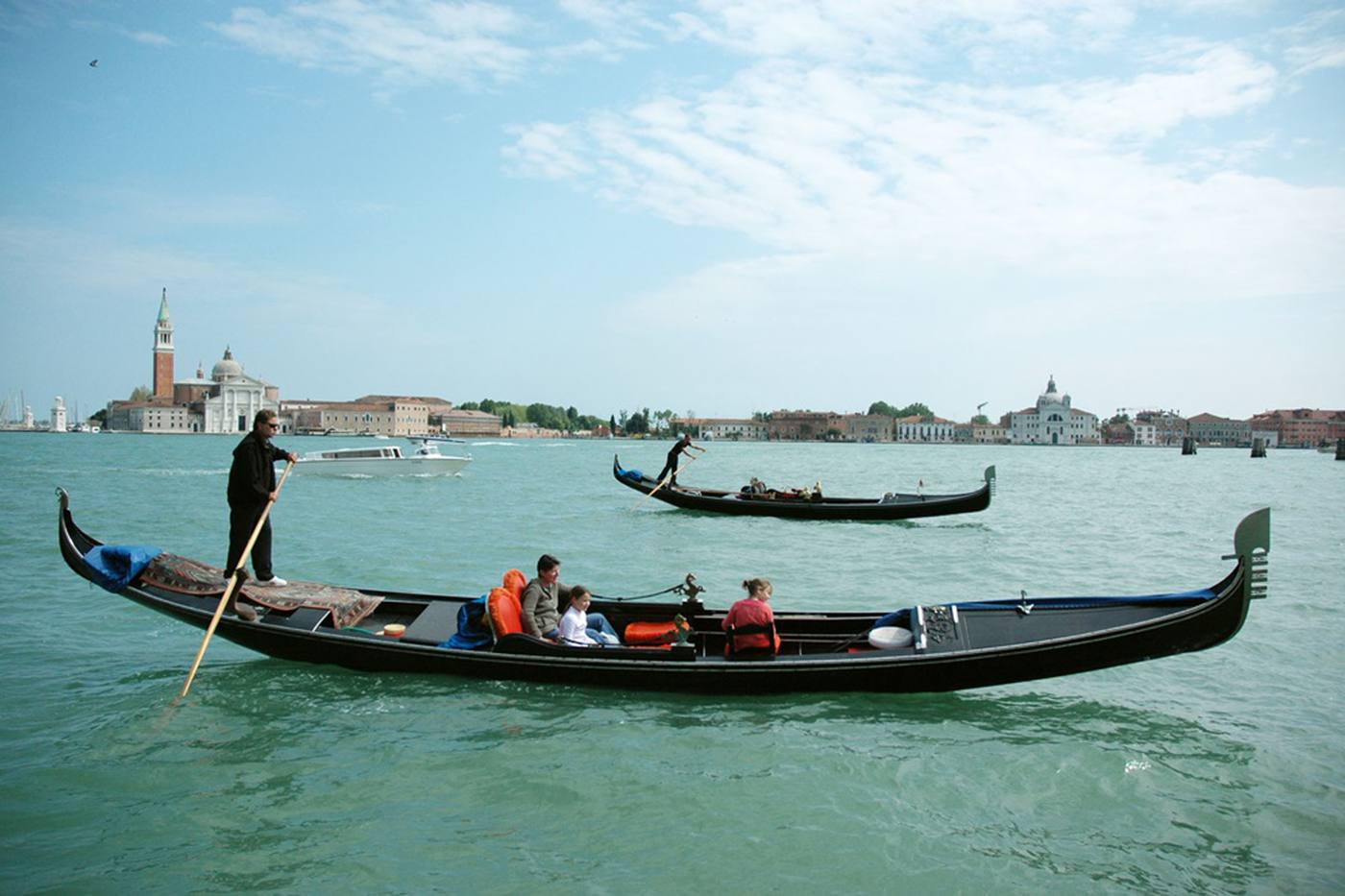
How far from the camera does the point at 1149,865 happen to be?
12.7 feet

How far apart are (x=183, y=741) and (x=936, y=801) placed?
12.7ft

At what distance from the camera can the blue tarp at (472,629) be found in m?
5.73

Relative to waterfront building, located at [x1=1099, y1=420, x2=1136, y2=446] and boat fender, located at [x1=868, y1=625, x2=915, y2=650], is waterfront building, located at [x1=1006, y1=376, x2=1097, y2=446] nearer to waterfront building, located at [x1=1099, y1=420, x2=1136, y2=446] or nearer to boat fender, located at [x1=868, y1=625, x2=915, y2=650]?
waterfront building, located at [x1=1099, y1=420, x2=1136, y2=446]

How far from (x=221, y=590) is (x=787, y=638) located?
140 inches

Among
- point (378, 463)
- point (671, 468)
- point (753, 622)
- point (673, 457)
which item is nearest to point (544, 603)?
point (753, 622)

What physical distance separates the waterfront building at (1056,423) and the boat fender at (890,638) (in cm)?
13065

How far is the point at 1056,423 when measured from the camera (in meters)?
128

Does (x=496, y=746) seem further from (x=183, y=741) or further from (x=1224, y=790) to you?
(x=1224, y=790)

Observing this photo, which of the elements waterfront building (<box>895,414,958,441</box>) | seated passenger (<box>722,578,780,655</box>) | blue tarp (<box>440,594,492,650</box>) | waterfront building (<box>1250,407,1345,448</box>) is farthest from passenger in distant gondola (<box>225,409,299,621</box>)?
waterfront building (<box>895,414,958,441</box>)

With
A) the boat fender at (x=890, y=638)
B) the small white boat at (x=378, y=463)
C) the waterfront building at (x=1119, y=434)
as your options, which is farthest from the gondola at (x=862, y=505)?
the waterfront building at (x=1119, y=434)

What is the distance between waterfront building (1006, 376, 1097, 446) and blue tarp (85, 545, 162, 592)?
13205 cm

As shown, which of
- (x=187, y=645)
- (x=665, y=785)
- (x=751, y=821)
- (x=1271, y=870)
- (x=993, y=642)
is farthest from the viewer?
(x=187, y=645)

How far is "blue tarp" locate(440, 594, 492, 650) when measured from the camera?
5.73m

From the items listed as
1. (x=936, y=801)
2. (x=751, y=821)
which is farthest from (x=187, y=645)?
(x=936, y=801)
